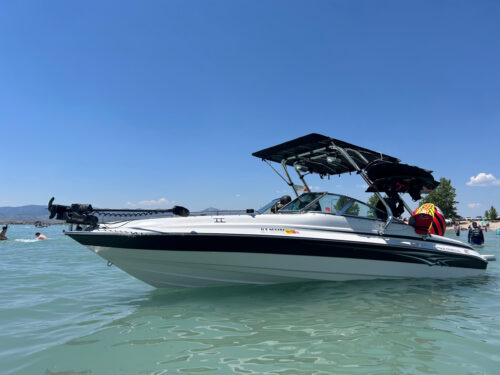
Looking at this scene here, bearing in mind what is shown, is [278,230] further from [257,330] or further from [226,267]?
[257,330]

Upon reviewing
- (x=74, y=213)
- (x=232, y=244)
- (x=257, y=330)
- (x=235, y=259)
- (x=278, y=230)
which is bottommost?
(x=257, y=330)

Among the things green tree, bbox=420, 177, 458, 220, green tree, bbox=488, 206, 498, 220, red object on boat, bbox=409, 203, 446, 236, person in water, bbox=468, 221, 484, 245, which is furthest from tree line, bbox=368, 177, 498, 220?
red object on boat, bbox=409, 203, 446, 236

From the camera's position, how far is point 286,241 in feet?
16.3

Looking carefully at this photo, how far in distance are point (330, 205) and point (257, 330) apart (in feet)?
10.1

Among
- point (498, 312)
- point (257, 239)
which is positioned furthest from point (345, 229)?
point (498, 312)

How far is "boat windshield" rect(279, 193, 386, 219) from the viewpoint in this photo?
5.79 meters

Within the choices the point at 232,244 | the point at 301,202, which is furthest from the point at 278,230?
the point at 301,202

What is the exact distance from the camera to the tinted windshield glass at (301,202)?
5930 millimetres

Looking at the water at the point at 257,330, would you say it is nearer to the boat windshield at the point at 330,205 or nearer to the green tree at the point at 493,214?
the boat windshield at the point at 330,205

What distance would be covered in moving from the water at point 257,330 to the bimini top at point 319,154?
268 cm

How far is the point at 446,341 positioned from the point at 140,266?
14.0 feet

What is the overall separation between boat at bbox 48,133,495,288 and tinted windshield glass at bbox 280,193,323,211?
2 centimetres

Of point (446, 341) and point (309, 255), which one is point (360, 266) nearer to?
point (309, 255)

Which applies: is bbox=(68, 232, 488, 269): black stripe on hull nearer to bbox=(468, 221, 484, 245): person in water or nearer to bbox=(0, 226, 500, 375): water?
bbox=(0, 226, 500, 375): water
